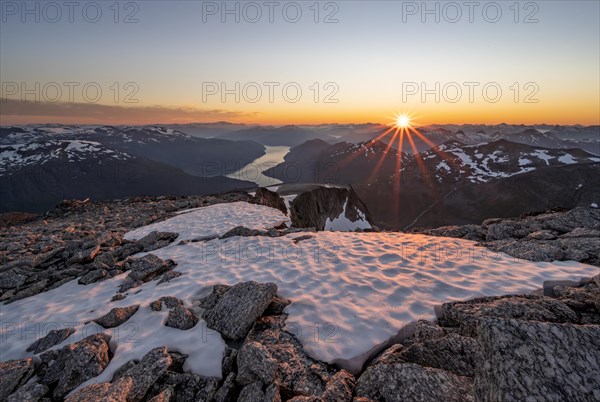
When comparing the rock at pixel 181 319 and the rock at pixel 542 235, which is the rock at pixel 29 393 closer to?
the rock at pixel 181 319

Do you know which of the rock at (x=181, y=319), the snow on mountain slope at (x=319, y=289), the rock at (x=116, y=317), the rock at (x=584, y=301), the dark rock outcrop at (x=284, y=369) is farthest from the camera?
the rock at (x=116, y=317)

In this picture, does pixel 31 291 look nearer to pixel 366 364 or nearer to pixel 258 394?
pixel 258 394

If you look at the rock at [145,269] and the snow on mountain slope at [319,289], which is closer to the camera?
the snow on mountain slope at [319,289]

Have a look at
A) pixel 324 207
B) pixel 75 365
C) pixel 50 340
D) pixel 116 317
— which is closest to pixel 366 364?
pixel 75 365

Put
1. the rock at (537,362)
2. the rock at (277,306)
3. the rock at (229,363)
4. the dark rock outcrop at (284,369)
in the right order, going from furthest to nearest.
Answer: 1. the rock at (277,306)
2. the rock at (229,363)
3. the dark rock outcrop at (284,369)
4. the rock at (537,362)

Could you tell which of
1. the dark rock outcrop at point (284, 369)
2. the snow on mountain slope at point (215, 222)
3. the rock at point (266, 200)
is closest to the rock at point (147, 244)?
the snow on mountain slope at point (215, 222)

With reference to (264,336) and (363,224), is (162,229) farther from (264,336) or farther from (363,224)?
(363,224)

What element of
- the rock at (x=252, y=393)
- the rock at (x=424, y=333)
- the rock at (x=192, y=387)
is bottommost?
the rock at (x=192, y=387)

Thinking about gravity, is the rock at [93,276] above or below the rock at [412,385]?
below
